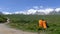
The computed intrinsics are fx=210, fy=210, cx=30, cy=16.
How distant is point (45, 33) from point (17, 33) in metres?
2.85

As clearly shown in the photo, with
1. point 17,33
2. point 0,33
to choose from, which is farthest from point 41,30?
point 0,33

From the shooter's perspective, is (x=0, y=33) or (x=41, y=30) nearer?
(x=0, y=33)

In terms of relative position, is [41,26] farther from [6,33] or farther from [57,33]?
[6,33]

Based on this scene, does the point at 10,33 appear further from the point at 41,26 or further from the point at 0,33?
the point at 41,26

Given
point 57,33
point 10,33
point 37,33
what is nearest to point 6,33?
point 10,33

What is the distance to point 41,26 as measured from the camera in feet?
68.8

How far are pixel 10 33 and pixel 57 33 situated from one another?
4759mm

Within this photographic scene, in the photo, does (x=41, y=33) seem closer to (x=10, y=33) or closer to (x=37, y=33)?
(x=37, y=33)

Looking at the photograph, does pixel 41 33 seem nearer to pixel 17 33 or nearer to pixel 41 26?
pixel 41 26

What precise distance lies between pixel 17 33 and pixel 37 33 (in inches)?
82.7

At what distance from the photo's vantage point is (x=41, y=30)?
22.4 m

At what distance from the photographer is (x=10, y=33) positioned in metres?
21.3

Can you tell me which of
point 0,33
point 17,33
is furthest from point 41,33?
point 0,33

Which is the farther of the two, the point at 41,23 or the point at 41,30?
the point at 41,30
